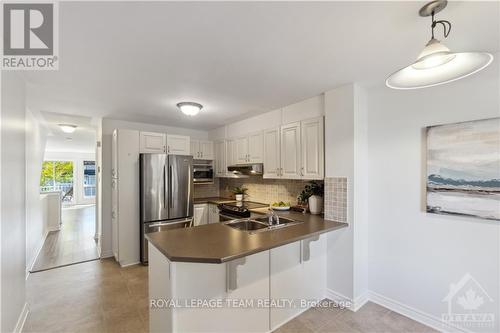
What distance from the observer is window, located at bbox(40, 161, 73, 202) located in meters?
9.27

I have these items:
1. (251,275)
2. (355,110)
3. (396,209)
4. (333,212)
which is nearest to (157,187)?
(251,275)

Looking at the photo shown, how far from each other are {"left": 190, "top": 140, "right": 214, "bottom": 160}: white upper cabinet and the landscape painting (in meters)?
3.72

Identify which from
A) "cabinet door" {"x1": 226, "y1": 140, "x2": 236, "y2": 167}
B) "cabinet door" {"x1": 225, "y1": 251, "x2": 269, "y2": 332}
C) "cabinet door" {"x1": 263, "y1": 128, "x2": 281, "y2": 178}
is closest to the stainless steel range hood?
"cabinet door" {"x1": 263, "y1": 128, "x2": 281, "y2": 178}

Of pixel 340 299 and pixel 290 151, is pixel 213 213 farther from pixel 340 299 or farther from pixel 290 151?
pixel 340 299

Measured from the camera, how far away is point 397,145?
238 cm

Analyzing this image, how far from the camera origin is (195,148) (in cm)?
463

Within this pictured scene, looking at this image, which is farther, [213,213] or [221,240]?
[213,213]

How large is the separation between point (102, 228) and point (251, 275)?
10.7ft

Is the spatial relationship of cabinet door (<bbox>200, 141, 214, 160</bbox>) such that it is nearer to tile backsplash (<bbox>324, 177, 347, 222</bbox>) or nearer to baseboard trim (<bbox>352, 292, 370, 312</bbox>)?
tile backsplash (<bbox>324, 177, 347, 222</bbox>)

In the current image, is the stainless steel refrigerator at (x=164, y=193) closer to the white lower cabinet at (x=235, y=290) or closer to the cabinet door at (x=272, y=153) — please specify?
the cabinet door at (x=272, y=153)

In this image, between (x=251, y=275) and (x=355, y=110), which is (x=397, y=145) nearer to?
(x=355, y=110)

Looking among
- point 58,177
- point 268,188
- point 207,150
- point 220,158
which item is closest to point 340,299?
point 268,188

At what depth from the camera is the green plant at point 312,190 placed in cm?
308

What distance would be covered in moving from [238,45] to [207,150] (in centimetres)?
328
